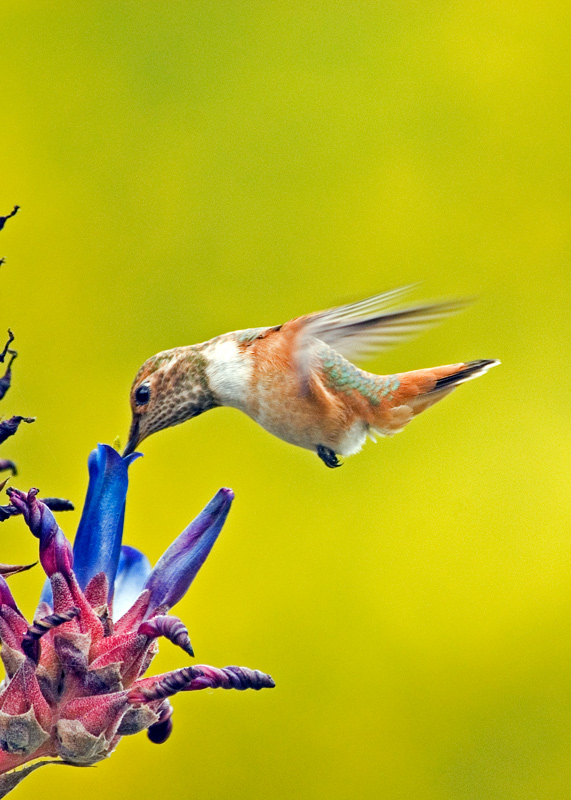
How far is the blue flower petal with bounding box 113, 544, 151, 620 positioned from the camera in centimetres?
100

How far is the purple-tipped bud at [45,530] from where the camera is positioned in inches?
34.5

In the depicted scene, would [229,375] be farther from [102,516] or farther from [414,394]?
[102,516]

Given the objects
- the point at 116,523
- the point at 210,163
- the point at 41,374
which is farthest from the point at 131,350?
the point at 116,523

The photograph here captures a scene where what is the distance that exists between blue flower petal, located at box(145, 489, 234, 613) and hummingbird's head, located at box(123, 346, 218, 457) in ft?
1.66

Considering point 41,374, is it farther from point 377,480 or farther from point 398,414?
point 398,414

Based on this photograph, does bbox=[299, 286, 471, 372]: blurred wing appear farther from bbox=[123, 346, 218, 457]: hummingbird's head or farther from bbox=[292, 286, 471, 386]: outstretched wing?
bbox=[123, 346, 218, 457]: hummingbird's head

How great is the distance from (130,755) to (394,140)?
167 cm

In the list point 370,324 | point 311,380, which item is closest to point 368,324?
point 370,324

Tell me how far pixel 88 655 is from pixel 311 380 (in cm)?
76

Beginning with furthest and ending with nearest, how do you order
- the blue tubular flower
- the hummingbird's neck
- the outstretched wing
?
the hummingbird's neck < the outstretched wing < the blue tubular flower

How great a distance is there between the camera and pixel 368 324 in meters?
1.42

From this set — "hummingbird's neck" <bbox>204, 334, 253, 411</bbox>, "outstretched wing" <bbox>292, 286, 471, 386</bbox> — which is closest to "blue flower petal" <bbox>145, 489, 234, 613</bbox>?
"outstretched wing" <bbox>292, 286, 471, 386</bbox>

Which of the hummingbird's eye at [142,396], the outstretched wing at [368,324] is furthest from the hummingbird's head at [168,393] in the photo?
the outstretched wing at [368,324]

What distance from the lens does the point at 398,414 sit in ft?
5.38
